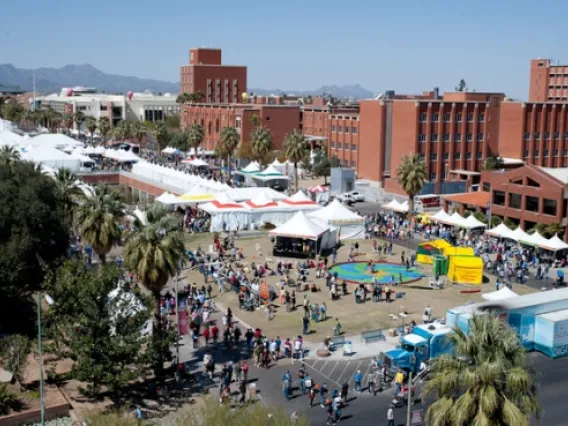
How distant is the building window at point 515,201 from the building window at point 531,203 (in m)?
0.86

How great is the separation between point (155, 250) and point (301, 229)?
70.8ft

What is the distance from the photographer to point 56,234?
111 feet

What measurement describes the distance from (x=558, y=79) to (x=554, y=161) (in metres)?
56.8

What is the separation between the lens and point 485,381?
15023 millimetres

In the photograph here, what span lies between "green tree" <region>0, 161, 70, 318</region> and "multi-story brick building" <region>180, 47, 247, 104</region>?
119 meters

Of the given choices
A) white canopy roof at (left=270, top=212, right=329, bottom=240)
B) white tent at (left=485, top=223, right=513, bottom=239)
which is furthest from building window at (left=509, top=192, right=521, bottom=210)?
white canopy roof at (left=270, top=212, right=329, bottom=240)

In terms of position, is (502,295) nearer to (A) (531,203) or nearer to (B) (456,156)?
(A) (531,203)

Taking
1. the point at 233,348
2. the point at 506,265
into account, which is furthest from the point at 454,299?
the point at 233,348

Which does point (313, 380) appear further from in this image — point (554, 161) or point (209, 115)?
point (209, 115)

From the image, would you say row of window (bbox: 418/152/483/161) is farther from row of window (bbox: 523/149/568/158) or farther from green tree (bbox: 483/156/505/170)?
row of window (bbox: 523/149/568/158)

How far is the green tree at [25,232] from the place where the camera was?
3077cm

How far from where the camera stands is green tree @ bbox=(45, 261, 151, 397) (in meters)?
24.6

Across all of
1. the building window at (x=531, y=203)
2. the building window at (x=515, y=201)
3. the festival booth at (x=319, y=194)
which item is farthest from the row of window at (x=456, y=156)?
the building window at (x=531, y=203)

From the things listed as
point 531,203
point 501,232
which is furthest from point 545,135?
point 501,232
